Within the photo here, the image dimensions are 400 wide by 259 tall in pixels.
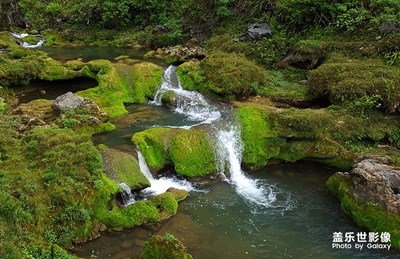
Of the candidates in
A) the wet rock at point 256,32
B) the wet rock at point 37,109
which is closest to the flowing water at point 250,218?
the wet rock at point 37,109

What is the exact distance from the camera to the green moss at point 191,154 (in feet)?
51.9

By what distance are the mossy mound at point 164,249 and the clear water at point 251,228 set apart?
837 mm

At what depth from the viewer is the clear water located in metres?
11.5

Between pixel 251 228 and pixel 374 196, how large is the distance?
438 cm

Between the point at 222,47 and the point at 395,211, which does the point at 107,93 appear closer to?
the point at 222,47

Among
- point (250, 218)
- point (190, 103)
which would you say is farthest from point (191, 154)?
point (190, 103)

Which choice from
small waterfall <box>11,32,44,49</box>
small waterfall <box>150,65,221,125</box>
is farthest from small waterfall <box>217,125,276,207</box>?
small waterfall <box>11,32,44,49</box>

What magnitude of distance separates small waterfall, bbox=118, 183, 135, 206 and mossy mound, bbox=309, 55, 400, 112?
1117cm

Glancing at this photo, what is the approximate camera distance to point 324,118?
1694cm

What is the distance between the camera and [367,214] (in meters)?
12.7

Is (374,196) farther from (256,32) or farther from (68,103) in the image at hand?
(256,32)

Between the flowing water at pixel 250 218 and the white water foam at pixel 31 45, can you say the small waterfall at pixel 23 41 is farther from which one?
the flowing water at pixel 250 218

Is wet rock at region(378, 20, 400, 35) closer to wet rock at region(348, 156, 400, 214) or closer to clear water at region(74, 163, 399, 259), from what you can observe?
wet rock at region(348, 156, 400, 214)

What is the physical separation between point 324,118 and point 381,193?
5.14m
